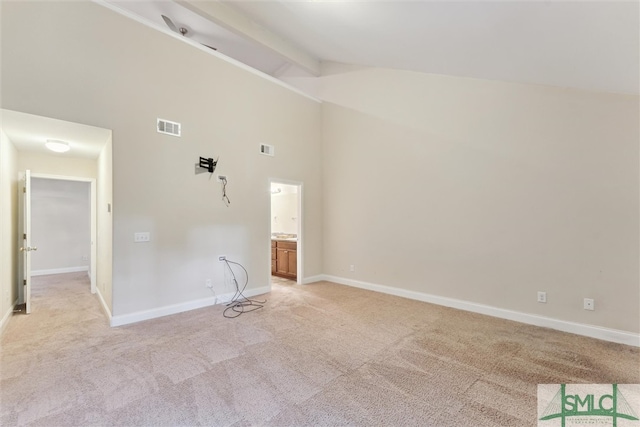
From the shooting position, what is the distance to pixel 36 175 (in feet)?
15.8

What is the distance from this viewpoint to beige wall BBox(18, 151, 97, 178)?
4.77 metres

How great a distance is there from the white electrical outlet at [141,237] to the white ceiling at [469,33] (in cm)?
298

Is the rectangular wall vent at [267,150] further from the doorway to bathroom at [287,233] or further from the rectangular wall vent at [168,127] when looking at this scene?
the rectangular wall vent at [168,127]

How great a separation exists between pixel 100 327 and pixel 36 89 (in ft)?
9.24

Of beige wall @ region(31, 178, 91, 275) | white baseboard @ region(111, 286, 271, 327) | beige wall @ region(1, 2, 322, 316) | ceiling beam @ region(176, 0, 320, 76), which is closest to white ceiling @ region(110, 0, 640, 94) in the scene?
ceiling beam @ region(176, 0, 320, 76)

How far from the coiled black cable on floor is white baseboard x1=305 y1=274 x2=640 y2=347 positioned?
7.03 ft

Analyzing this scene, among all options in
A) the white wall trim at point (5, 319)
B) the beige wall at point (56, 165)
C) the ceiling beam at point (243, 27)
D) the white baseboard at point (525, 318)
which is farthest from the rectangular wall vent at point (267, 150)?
the white wall trim at point (5, 319)

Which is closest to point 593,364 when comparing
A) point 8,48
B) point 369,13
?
point 369,13

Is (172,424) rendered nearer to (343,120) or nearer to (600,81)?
(600,81)

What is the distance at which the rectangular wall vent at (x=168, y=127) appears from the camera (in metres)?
3.85

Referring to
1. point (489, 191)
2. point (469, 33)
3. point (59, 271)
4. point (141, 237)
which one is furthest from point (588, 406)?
point (59, 271)

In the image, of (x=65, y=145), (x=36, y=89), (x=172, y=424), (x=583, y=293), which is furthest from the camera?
(x=65, y=145)

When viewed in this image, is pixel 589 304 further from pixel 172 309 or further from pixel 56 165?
pixel 56 165

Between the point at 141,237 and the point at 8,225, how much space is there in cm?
195
